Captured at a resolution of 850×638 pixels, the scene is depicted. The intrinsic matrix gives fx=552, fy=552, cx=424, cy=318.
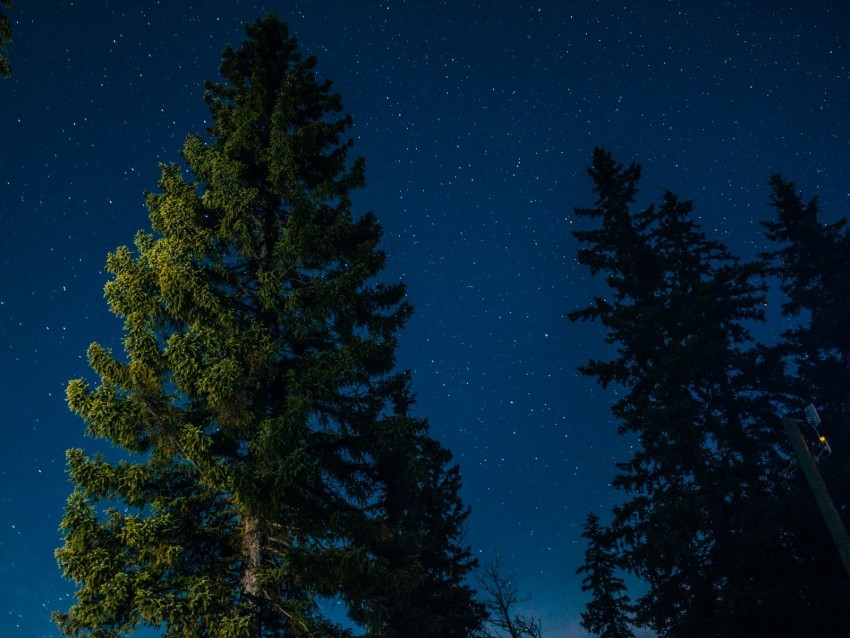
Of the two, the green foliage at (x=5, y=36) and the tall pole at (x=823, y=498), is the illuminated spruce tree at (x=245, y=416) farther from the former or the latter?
the tall pole at (x=823, y=498)

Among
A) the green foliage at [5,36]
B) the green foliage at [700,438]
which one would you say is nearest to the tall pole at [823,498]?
the green foliage at [700,438]

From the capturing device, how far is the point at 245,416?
856 centimetres

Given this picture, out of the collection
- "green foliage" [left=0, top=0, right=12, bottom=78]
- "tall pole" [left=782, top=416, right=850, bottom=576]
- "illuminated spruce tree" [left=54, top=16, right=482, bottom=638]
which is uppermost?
"green foliage" [left=0, top=0, right=12, bottom=78]

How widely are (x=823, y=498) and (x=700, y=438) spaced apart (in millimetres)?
6714

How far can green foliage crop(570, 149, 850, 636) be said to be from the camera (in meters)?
13.6

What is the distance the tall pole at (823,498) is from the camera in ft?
27.0

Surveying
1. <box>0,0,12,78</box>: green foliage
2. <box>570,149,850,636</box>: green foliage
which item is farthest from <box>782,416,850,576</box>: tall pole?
<box>0,0,12,78</box>: green foliage

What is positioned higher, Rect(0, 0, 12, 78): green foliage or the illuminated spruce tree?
Rect(0, 0, 12, 78): green foliage

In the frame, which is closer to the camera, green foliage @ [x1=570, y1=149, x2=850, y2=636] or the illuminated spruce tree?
the illuminated spruce tree

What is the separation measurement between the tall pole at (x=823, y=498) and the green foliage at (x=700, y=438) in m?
5.34

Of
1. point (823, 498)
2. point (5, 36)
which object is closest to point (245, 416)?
point (5, 36)

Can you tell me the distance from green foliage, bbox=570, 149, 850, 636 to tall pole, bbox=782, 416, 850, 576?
17.5 feet

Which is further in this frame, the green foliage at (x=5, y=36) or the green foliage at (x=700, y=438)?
the green foliage at (x=700, y=438)

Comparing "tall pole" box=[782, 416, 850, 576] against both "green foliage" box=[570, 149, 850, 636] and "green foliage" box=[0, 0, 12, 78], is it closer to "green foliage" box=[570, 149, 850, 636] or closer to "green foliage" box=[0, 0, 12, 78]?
"green foliage" box=[570, 149, 850, 636]
